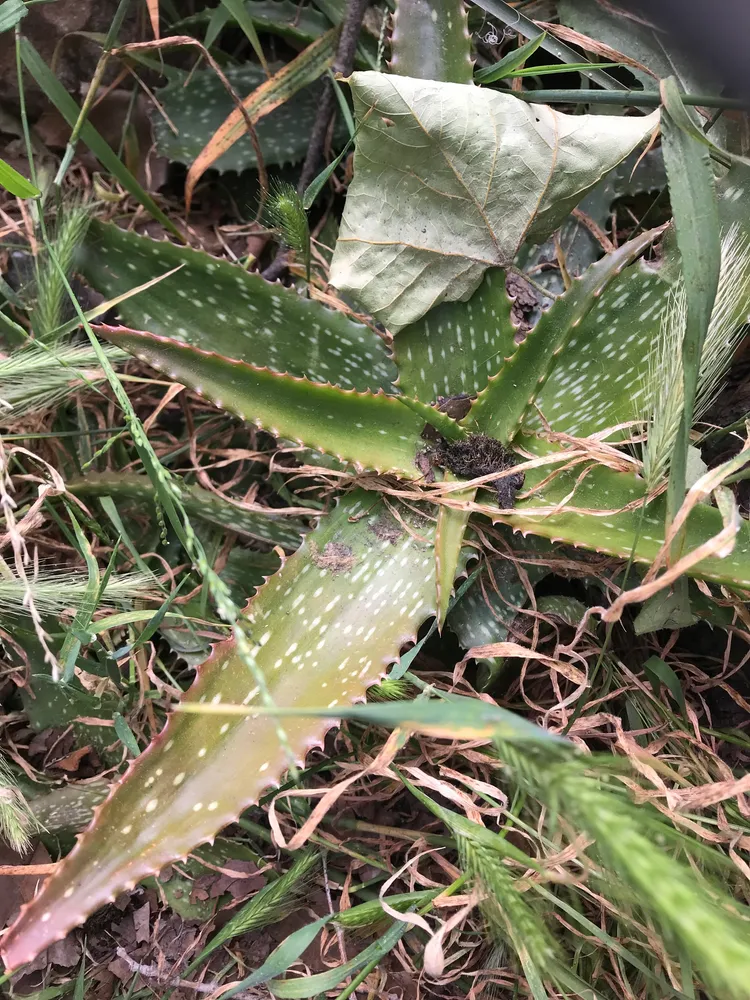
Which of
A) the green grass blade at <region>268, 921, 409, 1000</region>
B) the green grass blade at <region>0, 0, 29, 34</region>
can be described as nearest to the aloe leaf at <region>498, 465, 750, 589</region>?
the green grass blade at <region>268, 921, 409, 1000</region>

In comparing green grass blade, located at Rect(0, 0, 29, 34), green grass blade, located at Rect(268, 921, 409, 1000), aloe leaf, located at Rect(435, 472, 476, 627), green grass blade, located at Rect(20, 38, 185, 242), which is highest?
green grass blade, located at Rect(0, 0, 29, 34)

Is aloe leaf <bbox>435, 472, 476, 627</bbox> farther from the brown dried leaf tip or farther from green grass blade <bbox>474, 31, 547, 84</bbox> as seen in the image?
green grass blade <bbox>474, 31, 547, 84</bbox>

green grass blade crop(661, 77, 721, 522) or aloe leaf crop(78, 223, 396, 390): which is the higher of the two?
green grass blade crop(661, 77, 721, 522)

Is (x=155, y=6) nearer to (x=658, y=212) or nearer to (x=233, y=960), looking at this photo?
(x=658, y=212)

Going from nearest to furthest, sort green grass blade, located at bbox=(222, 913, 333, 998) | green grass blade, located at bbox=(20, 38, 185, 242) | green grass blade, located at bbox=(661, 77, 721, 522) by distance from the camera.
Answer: green grass blade, located at bbox=(661, 77, 721, 522) < green grass blade, located at bbox=(222, 913, 333, 998) < green grass blade, located at bbox=(20, 38, 185, 242)

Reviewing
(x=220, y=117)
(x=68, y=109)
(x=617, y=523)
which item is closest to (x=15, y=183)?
(x=68, y=109)

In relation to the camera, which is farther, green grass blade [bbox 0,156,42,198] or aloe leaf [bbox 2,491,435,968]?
green grass blade [bbox 0,156,42,198]
